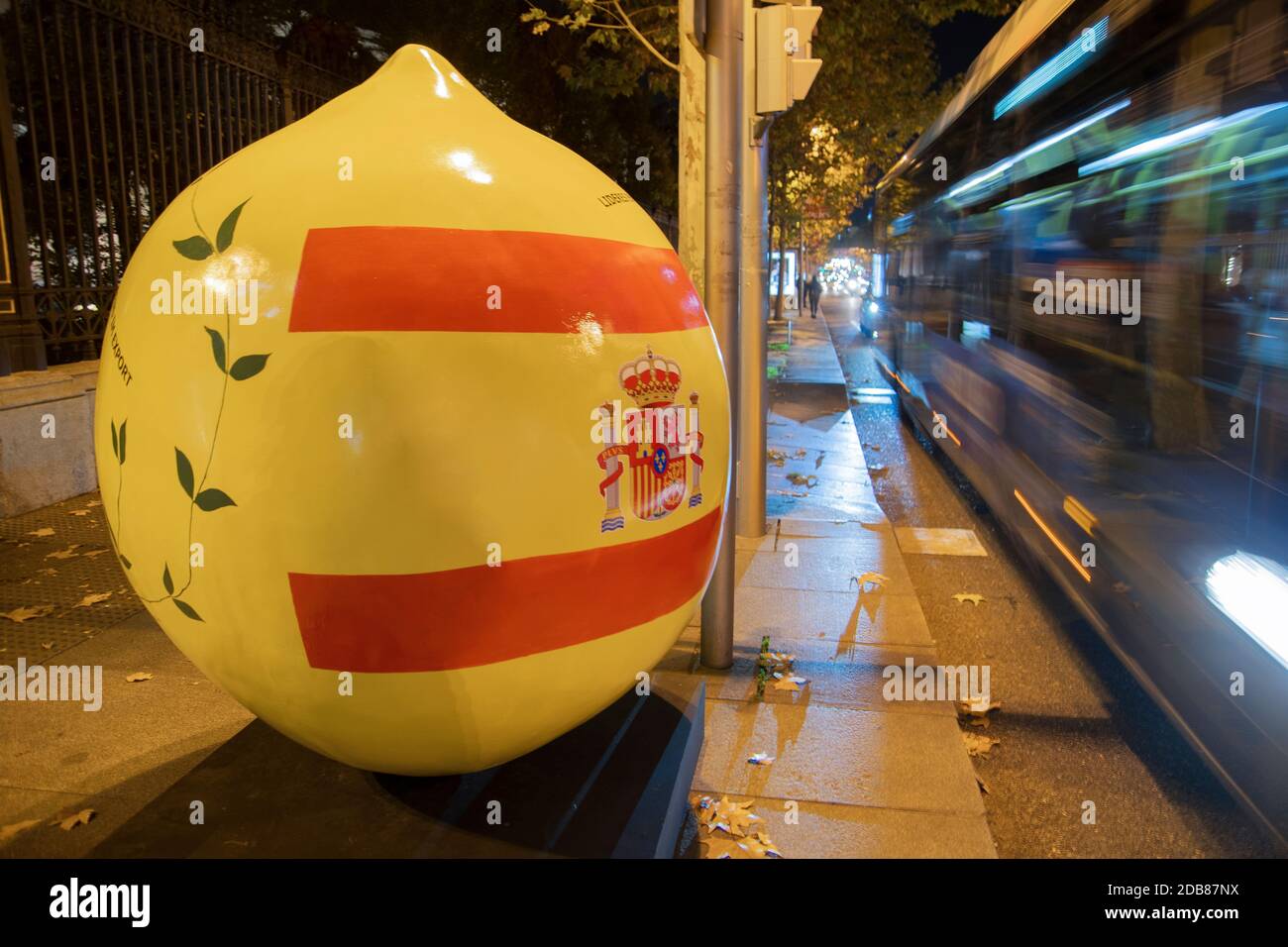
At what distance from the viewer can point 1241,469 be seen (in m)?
4.33

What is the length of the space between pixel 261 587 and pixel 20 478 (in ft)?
23.1

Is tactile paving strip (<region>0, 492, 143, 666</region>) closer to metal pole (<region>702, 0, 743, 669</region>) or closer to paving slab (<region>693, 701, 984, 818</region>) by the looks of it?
paving slab (<region>693, 701, 984, 818</region>)

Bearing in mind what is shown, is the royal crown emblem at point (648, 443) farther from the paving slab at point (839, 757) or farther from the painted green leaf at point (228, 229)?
the paving slab at point (839, 757)

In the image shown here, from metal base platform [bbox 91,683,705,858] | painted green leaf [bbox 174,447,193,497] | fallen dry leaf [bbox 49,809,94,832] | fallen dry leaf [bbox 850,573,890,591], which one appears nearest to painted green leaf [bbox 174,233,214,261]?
painted green leaf [bbox 174,447,193,497]

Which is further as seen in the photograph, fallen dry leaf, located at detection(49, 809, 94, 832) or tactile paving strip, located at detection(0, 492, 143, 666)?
tactile paving strip, located at detection(0, 492, 143, 666)

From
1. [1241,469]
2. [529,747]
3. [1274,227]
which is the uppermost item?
[1274,227]

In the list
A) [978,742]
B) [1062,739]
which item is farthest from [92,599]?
[1062,739]

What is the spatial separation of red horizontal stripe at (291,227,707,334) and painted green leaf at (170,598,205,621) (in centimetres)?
82

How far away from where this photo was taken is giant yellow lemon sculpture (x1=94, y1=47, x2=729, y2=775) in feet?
7.50

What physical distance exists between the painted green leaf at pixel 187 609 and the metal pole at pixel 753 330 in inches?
159

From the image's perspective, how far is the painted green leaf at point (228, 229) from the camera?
2.46 meters
